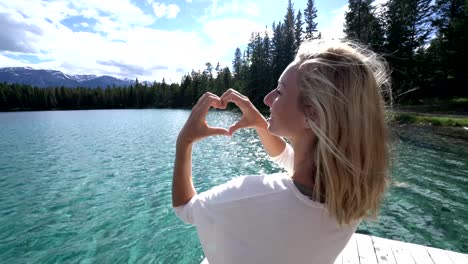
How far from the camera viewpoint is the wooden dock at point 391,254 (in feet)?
11.8

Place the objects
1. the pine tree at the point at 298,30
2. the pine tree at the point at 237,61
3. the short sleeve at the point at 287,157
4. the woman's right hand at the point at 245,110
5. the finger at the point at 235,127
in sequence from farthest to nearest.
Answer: the pine tree at the point at 237,61 → the pine tree at the point at 298,30 → the short sleeve at the point at 287,157 → the woman's right hand at the point at 245,110 → the finger at the point at 235,127

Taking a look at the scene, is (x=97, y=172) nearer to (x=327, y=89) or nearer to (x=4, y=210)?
(x=4, y=210)

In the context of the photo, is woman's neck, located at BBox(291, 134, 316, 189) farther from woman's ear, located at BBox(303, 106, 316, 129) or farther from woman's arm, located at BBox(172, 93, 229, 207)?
woman's arm, located at BBox(172, 93, 229, 207)

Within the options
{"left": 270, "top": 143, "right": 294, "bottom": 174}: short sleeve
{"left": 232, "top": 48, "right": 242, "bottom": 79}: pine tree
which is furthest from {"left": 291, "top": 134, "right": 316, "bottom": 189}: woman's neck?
{"left": 232, "top": 48, "right": 242, "bottom": 79}: pine tree

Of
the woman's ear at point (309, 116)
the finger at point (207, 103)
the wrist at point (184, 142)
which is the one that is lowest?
the wrist at point (184, 142)

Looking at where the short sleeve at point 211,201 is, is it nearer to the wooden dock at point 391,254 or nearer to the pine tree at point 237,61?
the wooden dock at point 391,254

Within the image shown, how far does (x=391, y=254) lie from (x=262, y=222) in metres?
3.76

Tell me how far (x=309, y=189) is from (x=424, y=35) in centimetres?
4978

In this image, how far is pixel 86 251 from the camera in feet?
19.2

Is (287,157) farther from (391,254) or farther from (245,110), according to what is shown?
(391,254)

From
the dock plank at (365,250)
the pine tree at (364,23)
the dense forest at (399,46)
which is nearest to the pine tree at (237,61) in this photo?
the dense forest at (399,46)

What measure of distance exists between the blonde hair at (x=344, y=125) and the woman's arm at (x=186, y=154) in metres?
0.53

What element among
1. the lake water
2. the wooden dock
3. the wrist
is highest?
the wrist

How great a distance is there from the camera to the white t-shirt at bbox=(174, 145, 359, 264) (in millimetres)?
1020
